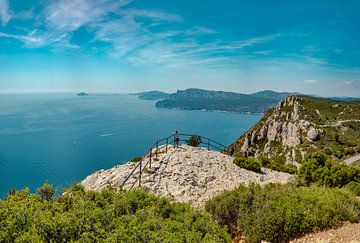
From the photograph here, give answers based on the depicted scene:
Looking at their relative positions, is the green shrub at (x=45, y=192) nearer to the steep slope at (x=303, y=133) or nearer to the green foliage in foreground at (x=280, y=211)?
the green foliage in foreground at (x=280, y=211)

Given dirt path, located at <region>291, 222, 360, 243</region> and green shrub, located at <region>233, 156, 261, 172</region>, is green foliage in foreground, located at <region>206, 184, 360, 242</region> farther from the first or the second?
green shrub, located at <region>233, 156, 261, 172</region>

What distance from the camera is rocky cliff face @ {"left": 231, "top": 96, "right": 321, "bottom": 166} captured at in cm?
5462

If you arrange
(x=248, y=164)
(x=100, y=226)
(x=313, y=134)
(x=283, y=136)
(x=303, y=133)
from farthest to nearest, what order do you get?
(x=283, y=136)
(x=303, y=133)
(x=313, y=134)
(x=248, y=164)
(x=100, y=226)

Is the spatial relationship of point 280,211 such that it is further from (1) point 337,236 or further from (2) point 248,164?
(2) point 248,164

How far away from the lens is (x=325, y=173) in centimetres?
1277

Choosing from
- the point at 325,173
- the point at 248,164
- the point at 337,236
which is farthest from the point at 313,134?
the point at 337,236

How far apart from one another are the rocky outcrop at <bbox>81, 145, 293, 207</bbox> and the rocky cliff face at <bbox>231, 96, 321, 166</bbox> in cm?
3789

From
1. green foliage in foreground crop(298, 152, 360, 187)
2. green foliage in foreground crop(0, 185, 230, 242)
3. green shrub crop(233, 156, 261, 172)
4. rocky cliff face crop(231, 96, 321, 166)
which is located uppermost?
green foliage in foreground crop(0, 185, 230, 242)

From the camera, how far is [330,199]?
26.2 ft

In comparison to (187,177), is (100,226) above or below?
above

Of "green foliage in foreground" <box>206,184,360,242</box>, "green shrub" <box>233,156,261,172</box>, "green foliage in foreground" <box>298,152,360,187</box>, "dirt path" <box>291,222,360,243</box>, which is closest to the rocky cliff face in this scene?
"green shrub" <box>233,156,261,172</box>

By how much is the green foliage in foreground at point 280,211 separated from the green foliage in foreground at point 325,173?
3999mm

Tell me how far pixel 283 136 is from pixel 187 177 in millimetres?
59070

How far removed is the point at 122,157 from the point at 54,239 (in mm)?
62134
